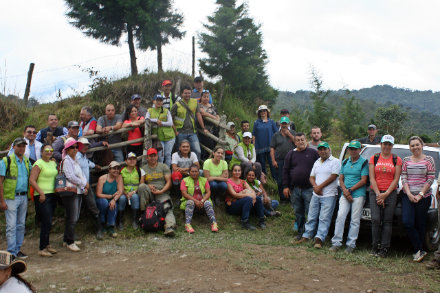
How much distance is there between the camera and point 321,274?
215 inches

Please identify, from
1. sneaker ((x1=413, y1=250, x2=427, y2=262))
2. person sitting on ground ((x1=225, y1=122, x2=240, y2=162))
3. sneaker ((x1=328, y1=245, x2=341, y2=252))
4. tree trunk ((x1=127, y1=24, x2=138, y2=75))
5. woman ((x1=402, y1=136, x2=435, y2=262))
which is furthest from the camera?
tree trunk ((x1=127, y1=24, x2=138, y2=75))

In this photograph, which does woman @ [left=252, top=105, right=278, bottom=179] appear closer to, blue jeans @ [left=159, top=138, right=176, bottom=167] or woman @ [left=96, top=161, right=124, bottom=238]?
blue jeans @ [left=159, top=138, right=176, bottom=167]

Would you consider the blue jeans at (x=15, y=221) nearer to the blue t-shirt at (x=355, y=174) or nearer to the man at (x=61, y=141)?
the man at (x=61, y=141)

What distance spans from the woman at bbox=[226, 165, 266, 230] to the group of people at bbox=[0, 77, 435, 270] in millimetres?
22

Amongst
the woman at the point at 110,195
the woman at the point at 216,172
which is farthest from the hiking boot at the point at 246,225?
the woman at the point at 110,195

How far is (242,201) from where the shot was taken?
28.3 ft

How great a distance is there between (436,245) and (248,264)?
339 centimetres

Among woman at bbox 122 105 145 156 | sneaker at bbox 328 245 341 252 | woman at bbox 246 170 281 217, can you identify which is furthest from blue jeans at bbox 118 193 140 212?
sneaker at bbox 328 245 341 252

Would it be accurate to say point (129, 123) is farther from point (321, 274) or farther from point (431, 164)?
point (431, 164)

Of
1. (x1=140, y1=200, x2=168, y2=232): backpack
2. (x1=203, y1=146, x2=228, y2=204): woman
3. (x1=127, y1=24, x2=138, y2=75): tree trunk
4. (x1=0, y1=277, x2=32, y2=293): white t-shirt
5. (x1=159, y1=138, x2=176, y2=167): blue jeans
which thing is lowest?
(x1=140, y1=200, x2=168, y2=232): backpack

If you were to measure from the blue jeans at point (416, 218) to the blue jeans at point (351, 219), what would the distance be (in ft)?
2.30

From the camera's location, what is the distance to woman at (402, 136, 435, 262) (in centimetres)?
631

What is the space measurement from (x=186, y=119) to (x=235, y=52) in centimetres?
1028

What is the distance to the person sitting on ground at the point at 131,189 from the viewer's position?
806 centimetres
